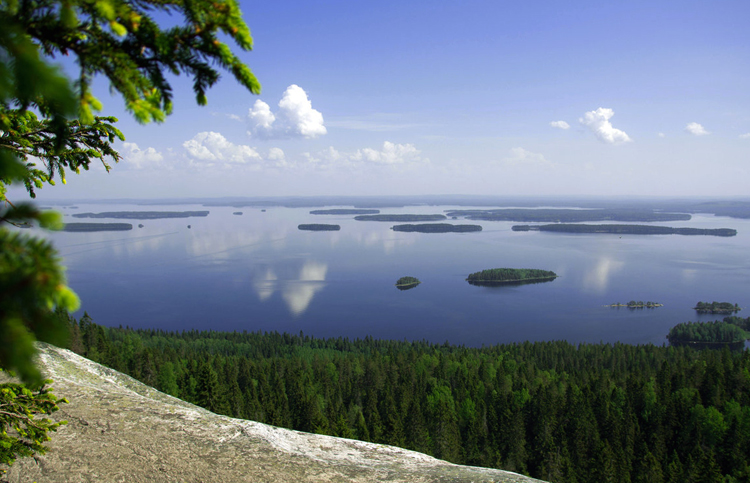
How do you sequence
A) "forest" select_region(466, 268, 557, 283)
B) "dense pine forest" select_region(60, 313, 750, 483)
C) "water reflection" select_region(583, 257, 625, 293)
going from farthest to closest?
1. "forest" select_region(466, 268, 557, 283)
2. "water reflection" select_region(583, 257, 625, 293)
3. "dense pine forest" select_region(60, 313, 750, 483)

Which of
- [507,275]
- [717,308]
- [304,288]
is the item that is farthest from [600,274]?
[304,288]

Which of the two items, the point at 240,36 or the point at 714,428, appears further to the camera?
the point at 714,428

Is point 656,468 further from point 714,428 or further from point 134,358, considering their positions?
point 134,358

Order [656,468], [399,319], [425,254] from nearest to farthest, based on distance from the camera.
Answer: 1. [656,468]
2. [399,319]
3. [425,254]

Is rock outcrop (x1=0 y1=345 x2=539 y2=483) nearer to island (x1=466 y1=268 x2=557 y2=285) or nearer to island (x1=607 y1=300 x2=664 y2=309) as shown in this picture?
island (x1=607 y1=300 x2=664 y2=309)

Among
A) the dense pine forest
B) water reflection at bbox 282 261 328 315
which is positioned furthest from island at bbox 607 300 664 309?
water reflection at bbox 282 261 328 315

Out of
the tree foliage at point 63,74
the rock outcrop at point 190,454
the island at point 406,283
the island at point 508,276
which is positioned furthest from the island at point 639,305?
the tree foliage at point 63,74

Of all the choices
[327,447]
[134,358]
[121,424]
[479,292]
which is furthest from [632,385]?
[479,292]
